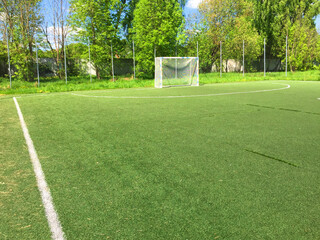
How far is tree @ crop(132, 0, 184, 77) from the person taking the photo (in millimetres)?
18344

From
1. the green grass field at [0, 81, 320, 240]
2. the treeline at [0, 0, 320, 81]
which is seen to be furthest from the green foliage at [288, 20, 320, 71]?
the green grass field at [0, 81, 320, 240]

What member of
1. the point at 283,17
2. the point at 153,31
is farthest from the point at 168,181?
the point at 283,17

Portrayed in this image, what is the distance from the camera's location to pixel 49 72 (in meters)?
18.3

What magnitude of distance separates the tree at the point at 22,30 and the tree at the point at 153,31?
615 centimetres

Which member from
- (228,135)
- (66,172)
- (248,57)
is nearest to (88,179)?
(66,172)

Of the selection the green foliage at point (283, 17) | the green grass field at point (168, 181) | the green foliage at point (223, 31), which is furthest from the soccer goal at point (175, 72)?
the green foliage at point (283, 17)

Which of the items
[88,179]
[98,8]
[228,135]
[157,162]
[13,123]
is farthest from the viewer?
[98,8]

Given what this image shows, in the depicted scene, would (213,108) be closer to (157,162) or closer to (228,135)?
(228,135)

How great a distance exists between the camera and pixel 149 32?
1869 cm

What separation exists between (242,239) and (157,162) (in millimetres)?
1427

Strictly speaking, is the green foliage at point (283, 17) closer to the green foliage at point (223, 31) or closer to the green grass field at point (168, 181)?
the green foliage at point (223, 31)

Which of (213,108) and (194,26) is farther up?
(194,26)

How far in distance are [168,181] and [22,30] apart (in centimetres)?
1649

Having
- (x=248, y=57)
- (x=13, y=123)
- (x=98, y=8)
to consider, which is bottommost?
(x=13, y=123)
